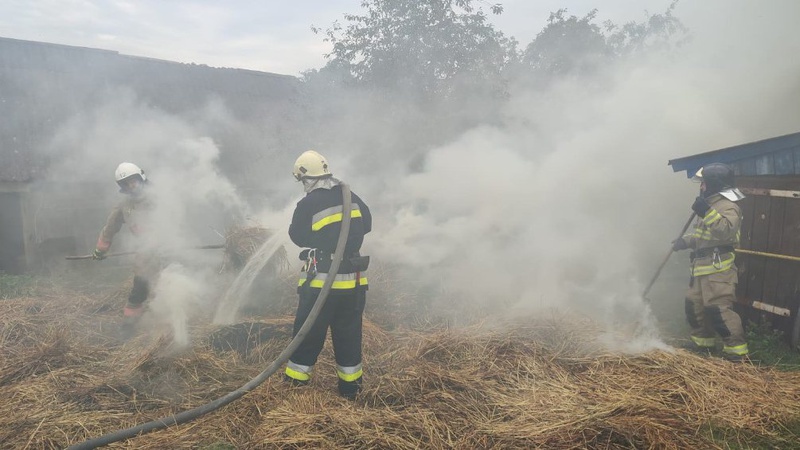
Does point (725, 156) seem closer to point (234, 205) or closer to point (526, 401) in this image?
point (526, 401)

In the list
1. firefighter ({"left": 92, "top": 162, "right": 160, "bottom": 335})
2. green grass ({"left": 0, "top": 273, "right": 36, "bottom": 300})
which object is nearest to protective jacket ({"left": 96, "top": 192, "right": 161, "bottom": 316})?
firefighter ({"left": 92, "top": 162, "right": 160, "bottom": 335})

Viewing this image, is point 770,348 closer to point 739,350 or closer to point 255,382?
point 739,350

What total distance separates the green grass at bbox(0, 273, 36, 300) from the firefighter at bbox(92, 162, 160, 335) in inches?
111

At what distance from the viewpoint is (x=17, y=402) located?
4.21 m

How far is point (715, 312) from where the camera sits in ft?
17.5

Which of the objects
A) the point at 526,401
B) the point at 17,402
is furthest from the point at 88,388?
the point at 526,401

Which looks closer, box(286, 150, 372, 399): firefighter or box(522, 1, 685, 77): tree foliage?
box(286, 150, 372, 399): firefighter

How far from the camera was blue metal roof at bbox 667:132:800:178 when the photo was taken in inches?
217

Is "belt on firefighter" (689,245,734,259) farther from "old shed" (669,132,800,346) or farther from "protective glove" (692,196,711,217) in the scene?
"old shed" (669,132,800,346)

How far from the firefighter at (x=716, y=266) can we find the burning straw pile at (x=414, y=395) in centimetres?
57

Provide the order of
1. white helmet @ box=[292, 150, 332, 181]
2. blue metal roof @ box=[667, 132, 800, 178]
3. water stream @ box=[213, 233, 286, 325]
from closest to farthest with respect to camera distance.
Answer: white helmet @ box=[292, 150, 332, 181]
blue metal roof @ box=[667, 132, 800, 178]
water stream @ box=[213, 233, 286, 325]

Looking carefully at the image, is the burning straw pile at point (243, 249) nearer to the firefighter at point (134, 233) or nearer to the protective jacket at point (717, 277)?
the firefighter at point (134, 233)

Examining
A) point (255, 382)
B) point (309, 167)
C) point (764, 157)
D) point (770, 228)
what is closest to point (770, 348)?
point (770, 228)

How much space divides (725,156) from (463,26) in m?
6.90
